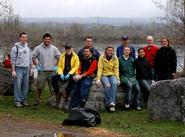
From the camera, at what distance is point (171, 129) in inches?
393

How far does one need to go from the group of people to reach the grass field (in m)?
0.36

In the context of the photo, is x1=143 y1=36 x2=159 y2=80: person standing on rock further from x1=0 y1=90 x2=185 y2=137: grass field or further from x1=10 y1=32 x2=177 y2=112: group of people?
x1=0 y1=90 x2=185 y2=137: grass field

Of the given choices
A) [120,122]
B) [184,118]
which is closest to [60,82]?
[120,122]

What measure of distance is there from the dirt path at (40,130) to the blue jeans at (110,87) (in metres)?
2.07

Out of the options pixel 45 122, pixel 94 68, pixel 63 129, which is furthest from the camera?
pixel 94 68

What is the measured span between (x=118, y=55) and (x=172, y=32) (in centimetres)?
681

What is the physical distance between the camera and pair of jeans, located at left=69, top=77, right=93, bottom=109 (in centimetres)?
1188

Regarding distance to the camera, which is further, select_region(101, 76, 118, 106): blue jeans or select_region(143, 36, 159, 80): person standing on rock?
select_region(143, 36, 159, 80): person standing on rock

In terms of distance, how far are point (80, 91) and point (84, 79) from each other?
302 millimetres

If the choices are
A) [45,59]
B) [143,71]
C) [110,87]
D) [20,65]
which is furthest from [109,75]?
[20,65]

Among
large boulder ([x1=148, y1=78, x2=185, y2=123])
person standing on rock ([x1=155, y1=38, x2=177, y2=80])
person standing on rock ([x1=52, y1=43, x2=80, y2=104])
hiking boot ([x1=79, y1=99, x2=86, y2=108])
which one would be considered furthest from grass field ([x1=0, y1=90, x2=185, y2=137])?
person standing on rock ([x1=155, y1=38, x2=177, y2=80])

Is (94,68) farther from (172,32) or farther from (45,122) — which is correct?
(172,32)

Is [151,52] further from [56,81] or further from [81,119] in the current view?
[81,119]

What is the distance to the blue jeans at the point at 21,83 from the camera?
12.1 metres
